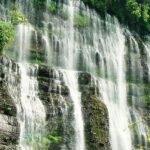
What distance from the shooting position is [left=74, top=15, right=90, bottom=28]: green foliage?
110 ft

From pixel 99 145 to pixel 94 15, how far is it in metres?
16.0

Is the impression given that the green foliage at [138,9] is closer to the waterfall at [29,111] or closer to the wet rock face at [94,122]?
the waterfall at [29,111]

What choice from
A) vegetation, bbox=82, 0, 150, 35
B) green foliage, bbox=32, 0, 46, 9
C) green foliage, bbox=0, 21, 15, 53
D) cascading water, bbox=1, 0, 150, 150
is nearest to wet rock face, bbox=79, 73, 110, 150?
cascading water, bbox=1, 0, 150, 150

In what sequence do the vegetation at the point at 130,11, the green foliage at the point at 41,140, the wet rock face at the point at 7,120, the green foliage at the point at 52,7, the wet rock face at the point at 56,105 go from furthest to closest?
the vegetation at the point at 130,11
the green foliage at the point at 52,7
the wet rock face at the point at 56,105
the green foliage at the point at 41,140
the wet rock face at the point at 7,120

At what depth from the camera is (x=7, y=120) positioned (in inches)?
740

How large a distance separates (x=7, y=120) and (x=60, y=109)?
4.09 m

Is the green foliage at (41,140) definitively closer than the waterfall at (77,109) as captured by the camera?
Yes

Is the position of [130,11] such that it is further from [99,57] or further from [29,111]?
[29,111]

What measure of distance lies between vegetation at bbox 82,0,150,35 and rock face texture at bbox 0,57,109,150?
12924 mm

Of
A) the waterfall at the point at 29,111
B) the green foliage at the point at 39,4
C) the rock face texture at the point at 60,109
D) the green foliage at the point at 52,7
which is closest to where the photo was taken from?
the rock face texture at the point at 60,109

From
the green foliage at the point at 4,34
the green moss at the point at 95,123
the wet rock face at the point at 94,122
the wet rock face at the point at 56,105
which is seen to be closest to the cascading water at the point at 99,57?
the wet rock face at the point at 56,105

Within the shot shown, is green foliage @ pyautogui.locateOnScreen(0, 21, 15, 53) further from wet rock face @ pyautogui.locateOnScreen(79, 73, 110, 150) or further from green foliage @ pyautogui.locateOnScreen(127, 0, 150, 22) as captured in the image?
green foliage @ pyautogui.locateOnScreen(127, 0, 150, 22)

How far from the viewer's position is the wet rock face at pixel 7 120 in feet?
59.9

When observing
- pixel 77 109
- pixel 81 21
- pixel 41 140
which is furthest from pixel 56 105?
pixel 81 21
